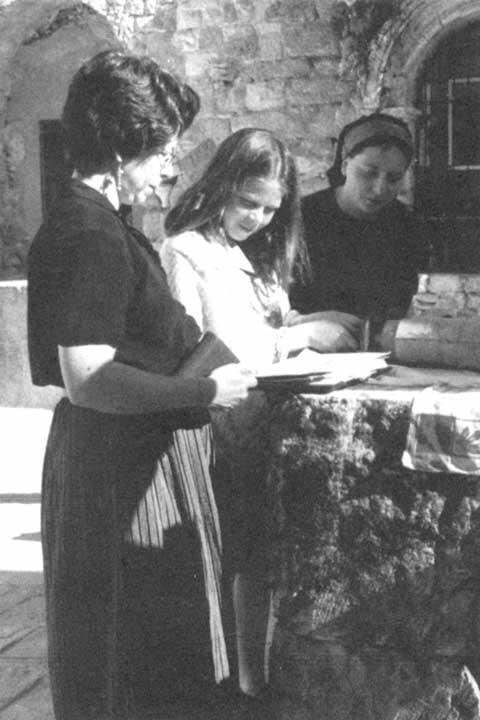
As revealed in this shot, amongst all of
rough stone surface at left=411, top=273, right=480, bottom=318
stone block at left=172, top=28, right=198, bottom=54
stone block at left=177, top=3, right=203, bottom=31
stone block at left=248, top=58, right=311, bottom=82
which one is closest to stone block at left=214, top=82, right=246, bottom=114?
stone block at left=248, top=58, right=311, bottom=82

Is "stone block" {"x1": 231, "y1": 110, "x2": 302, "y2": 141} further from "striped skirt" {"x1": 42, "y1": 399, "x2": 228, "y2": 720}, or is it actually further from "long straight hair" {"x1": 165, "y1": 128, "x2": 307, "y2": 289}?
"striped skirt" {"x1": 42, "y1": 399, "x2": 228, "y2": 720}

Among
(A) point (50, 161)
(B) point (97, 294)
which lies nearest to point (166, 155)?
(B) point (97, 294)

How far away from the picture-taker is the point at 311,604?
8.45ft

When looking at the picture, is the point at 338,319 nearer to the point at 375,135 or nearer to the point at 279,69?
the point at 375,135

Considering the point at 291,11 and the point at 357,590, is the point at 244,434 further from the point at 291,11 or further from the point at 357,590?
the point at 291,11

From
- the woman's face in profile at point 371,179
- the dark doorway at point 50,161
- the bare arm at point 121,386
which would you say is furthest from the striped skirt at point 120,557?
the dark doorway at point 50,161

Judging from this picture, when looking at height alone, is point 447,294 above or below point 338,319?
below

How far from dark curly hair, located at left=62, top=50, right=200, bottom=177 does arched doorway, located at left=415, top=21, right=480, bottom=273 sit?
5.91m

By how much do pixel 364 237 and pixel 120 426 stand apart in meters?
1.70

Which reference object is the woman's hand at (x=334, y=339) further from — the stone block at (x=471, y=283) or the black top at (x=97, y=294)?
the stone block at (x=471, y=283)

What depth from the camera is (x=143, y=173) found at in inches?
92.0

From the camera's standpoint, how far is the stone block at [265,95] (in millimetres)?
8305

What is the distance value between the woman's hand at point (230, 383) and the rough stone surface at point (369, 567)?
223mm

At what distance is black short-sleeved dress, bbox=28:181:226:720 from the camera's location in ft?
7.41
